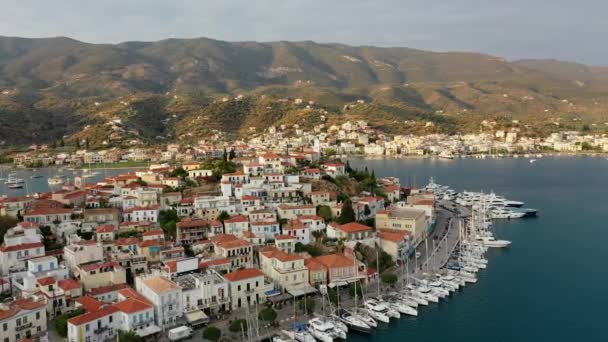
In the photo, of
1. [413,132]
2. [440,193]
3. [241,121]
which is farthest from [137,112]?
[440,193]

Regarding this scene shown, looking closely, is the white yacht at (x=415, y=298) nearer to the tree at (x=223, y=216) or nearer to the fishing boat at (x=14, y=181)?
the tree at (x=223, y=216)

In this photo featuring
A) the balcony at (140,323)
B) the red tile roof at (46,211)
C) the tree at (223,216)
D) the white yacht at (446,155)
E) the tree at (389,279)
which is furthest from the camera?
the white yacht at (446,155)

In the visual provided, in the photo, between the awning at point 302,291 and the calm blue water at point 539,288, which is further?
the awning at point 302,291

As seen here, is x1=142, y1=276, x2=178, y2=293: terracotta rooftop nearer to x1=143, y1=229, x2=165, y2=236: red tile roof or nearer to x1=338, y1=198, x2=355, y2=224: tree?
x1=143, y1=229, x2=165, y2=236: red tile roof

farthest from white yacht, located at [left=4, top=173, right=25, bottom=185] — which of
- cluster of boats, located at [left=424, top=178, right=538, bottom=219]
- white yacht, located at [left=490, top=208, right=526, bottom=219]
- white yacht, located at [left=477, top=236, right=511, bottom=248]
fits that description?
white yacht, located at [left=477, top=236, right=511, bottom=248]

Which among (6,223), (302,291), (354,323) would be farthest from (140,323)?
(6,223)

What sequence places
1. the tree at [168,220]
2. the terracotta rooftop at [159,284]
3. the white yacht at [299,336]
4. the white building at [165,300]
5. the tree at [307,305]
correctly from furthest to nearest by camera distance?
the tree at [168,220]
the tree at [307,305]
the terracotta rooftop at [159,284]
the white building at [165,300]
the white yacht at [299,336]

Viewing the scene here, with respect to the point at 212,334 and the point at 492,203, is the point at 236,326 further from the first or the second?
the point at 492,203

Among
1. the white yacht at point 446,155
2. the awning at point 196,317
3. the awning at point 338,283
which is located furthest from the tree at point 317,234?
the white yacht at point 446,155
